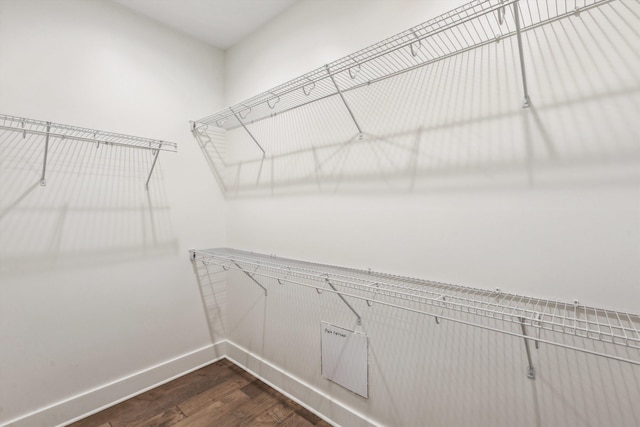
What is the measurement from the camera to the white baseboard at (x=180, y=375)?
1.54 metres

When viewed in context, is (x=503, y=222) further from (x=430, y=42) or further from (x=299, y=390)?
(x=299, y=390)

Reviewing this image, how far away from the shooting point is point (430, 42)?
49.4 inches

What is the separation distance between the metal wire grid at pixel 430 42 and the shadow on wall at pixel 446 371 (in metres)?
1.09

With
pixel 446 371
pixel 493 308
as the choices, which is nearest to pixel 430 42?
pixel 493 308

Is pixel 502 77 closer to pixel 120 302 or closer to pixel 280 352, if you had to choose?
pixel 280 352

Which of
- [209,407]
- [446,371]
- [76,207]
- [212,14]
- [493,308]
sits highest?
[212,14]

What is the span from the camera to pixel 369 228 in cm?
148

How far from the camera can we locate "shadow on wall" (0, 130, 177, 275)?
1.48 meters

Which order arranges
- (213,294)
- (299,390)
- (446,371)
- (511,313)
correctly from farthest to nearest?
(213,294)
(299,390)
(446,371)
(511,313)

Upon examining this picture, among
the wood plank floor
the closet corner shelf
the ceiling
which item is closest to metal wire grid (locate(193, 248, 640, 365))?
the closet corner shelf

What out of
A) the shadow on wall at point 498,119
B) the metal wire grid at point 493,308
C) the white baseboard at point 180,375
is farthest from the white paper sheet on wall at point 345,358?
the shadow on wall at point 498,119

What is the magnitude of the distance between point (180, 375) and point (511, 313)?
2188mm

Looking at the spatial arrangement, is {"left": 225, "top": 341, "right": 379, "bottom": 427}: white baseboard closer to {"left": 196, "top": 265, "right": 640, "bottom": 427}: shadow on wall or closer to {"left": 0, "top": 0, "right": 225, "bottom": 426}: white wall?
{"left": 196, "top": 265, "right": 640, "bottom": 427}: shadow on wall

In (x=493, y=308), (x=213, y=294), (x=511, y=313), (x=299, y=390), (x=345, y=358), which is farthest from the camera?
(x=213, y=294)
